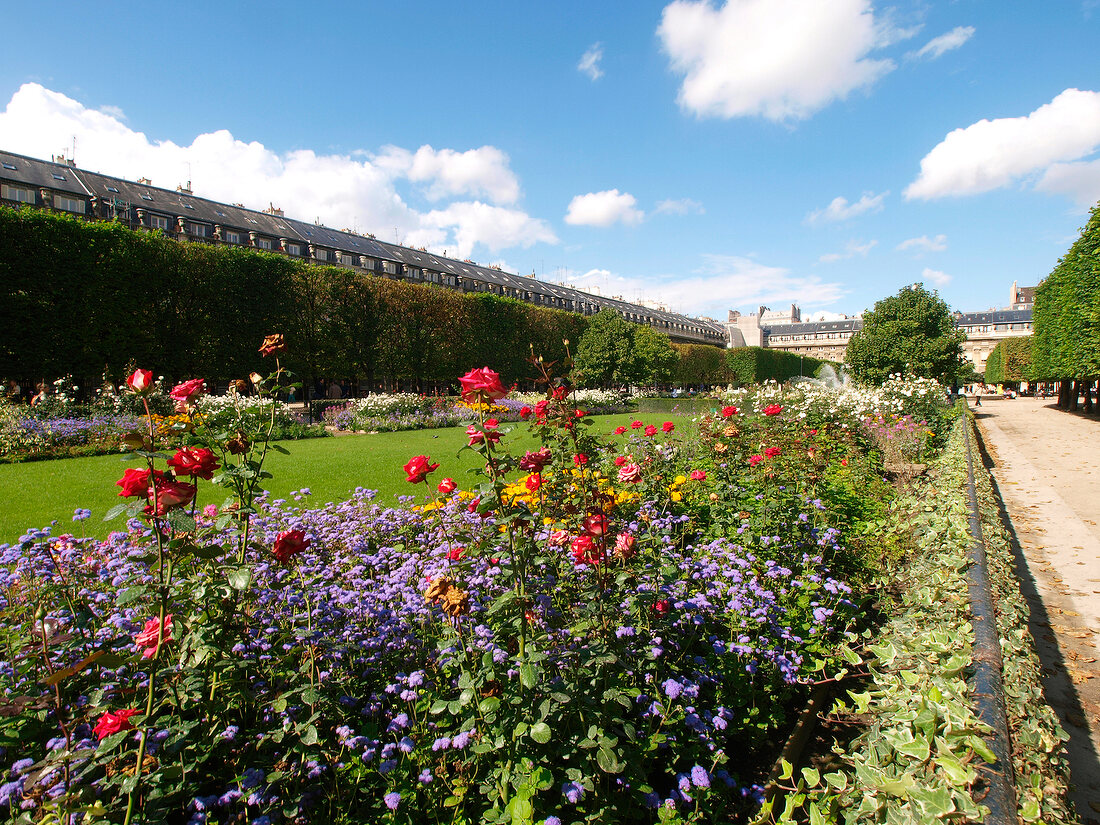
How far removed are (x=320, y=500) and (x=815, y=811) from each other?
598 centimetres

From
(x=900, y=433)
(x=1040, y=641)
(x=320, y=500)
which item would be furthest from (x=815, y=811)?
(x=900, y=433)

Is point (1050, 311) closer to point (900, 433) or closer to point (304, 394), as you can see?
point (900, 433)

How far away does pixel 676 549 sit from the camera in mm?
4176

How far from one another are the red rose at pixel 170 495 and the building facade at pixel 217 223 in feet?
99.7

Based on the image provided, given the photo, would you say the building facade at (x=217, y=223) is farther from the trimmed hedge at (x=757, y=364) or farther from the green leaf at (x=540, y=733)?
the green leaf at (x=540, y=733)

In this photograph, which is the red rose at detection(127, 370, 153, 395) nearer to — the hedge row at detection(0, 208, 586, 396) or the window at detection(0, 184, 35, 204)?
the hedge row at detection(0, 208, 586, 396)

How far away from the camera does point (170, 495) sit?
5.41 feet

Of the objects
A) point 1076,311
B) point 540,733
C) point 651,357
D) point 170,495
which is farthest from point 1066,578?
point 651,357

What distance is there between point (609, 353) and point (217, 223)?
28.4 metres

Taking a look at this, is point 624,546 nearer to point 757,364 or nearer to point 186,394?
point 186,394

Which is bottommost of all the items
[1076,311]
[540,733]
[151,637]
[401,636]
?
[401,636]

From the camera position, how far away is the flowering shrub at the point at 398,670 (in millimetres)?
1634

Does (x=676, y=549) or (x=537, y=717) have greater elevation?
(x=537, y=717)

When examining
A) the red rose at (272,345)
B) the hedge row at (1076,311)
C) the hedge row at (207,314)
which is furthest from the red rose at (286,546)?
the hedge row at (1076,311)
